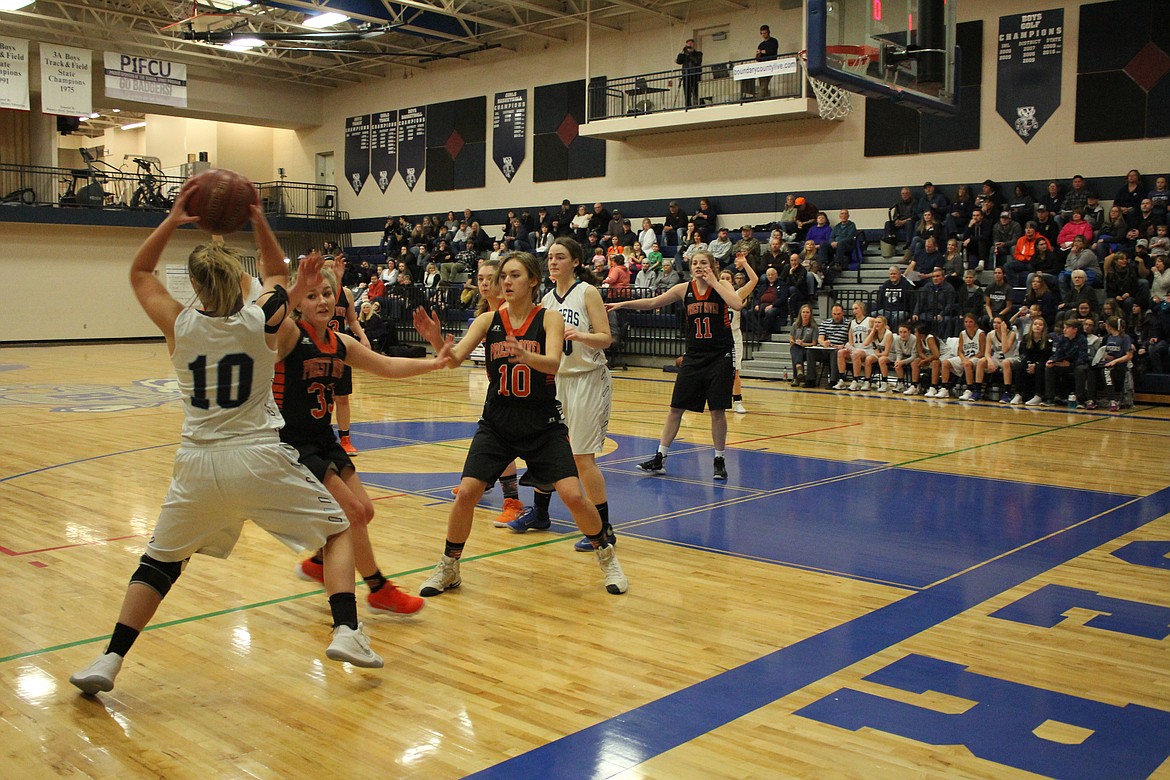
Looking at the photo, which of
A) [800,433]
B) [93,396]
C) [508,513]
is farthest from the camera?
[93,396]

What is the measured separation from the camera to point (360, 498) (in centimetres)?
429

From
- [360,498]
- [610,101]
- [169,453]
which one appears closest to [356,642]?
[360,498]

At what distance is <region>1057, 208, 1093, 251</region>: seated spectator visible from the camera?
51.4 ft

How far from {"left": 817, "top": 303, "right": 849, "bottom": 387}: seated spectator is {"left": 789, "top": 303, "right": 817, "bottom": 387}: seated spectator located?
14 centimetres

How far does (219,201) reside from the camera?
3359mm

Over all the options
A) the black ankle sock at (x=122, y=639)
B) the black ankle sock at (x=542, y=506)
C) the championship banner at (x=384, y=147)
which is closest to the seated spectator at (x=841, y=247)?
the black ankle sock at (x=542, y=506)

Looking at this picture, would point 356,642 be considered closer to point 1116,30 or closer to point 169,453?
point 169,453

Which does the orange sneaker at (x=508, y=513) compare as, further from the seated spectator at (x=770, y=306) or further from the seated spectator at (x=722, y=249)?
the seated spectator at (x=722, y=249)

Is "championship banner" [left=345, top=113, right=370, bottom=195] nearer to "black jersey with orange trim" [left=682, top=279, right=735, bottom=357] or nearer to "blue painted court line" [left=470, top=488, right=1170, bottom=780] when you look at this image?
"black jersey with orange trim" [left=682, top=279, right=735, bottom=357]

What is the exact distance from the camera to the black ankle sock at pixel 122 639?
350cm

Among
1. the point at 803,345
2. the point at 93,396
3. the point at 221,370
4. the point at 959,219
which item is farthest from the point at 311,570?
the point at 959,219

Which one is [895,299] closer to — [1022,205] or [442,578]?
[1022,205]

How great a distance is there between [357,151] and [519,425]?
2739 centimetres

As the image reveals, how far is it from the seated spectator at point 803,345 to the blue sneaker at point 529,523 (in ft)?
34.2
